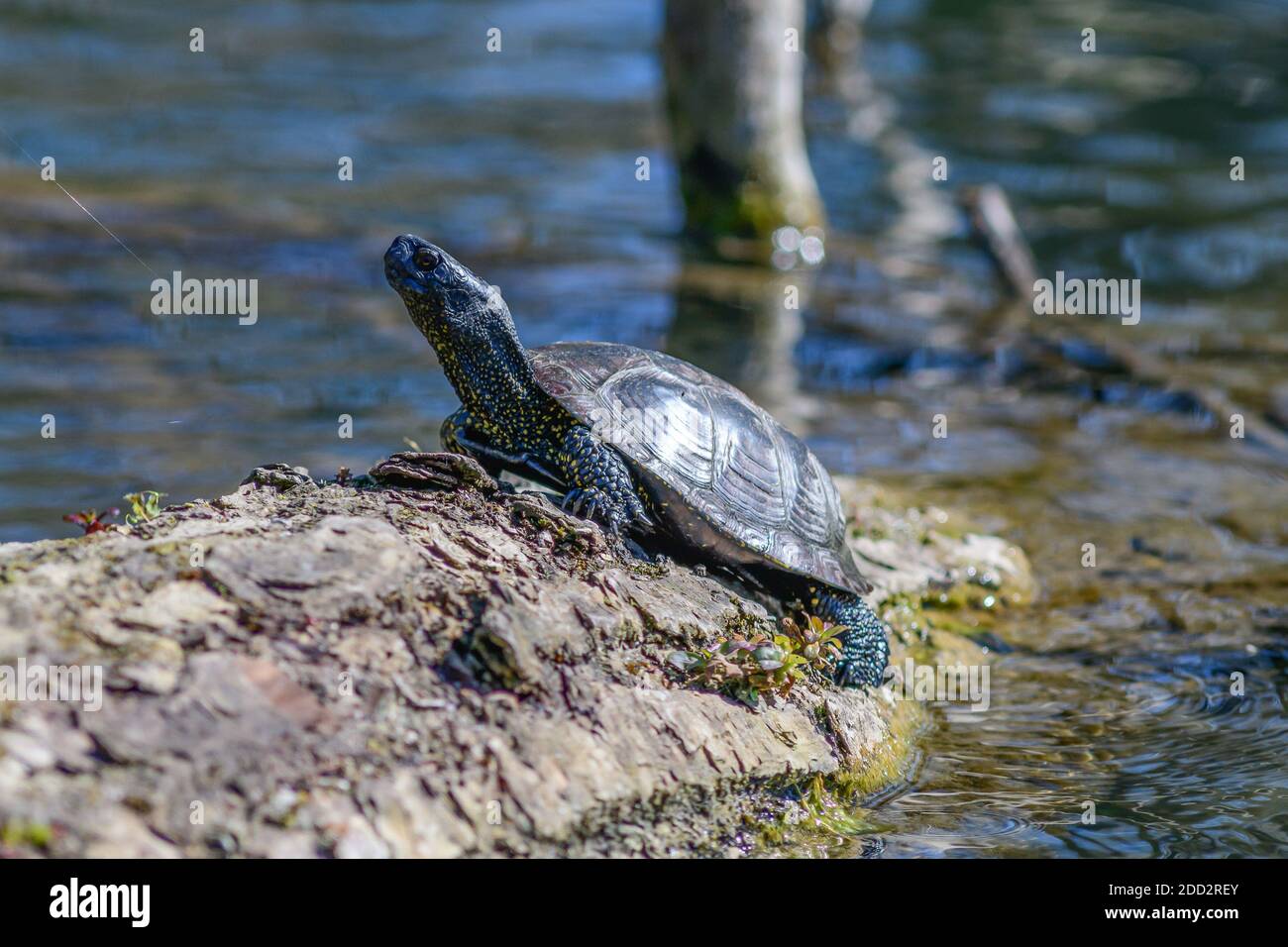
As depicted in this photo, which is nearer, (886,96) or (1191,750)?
(1191,750)

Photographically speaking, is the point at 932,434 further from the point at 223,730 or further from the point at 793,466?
the point at 223,730

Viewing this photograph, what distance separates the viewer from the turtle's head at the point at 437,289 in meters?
4.71

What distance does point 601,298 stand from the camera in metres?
11.9

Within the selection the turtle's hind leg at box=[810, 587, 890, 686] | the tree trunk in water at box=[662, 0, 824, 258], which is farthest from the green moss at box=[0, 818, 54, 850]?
the tree trunk in water at box=[662, 0, 824, 258]

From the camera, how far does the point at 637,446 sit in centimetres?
468

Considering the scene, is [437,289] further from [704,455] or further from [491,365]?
[704,455]

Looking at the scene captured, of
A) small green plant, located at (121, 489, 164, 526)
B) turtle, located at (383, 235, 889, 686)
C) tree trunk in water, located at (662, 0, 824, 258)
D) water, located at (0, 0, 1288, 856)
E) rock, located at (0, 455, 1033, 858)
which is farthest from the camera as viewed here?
tree trunk in water, located at (662, 0, 824, 258)

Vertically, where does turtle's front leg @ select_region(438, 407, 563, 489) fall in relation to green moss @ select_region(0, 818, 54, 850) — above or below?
above

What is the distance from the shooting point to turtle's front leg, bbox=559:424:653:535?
15.0 feet

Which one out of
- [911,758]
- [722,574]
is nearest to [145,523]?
[722,574]

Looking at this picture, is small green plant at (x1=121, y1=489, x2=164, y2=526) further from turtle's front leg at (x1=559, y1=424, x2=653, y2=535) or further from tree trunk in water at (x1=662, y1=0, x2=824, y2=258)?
tree trunk in water at (x1=662, y1=0, x2=824, y2=258)

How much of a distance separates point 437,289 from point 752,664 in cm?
171

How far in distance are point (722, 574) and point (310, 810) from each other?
6.83 feet

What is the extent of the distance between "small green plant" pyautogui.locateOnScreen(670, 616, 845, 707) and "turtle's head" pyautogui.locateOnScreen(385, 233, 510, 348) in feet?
4.67
